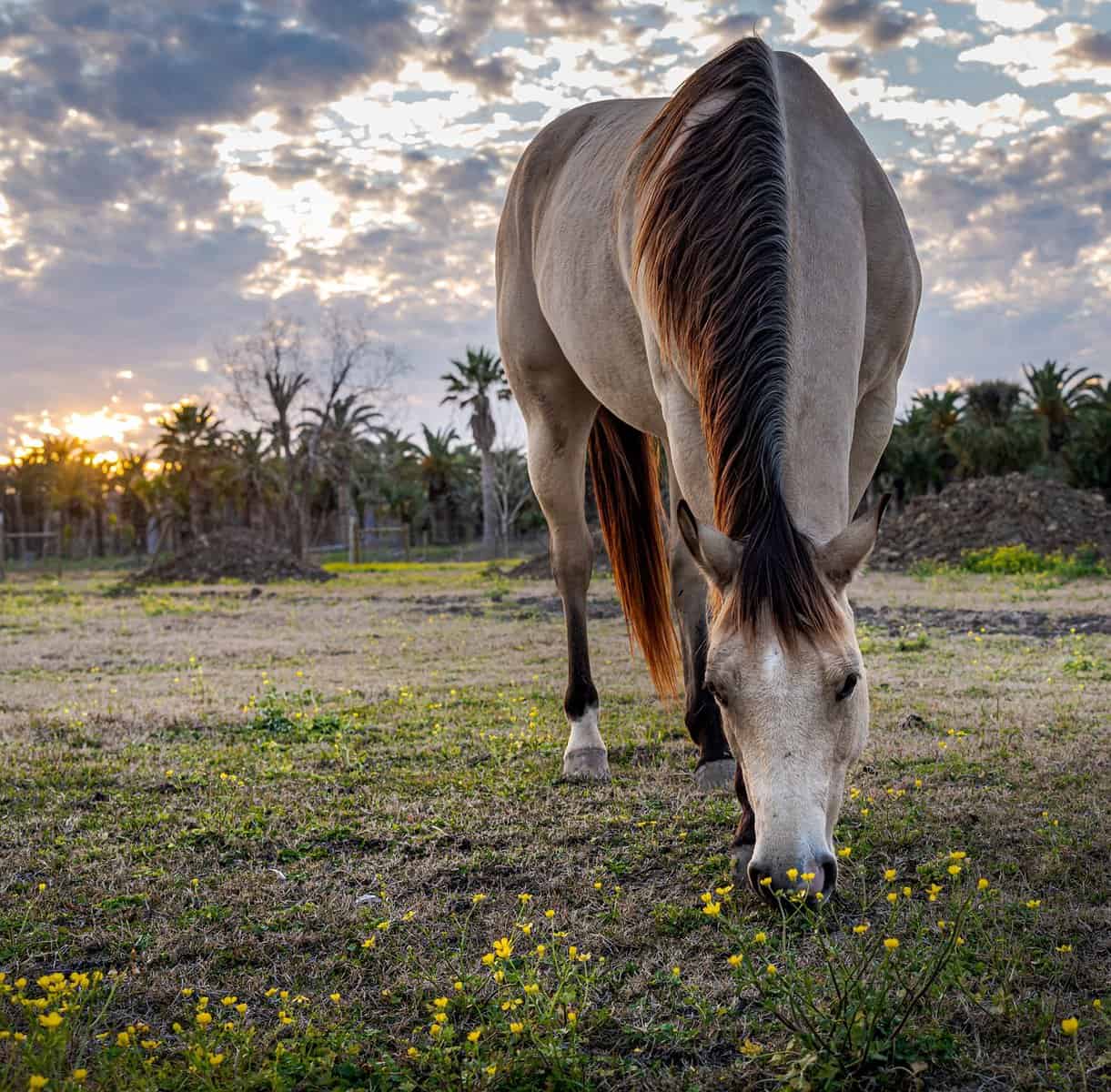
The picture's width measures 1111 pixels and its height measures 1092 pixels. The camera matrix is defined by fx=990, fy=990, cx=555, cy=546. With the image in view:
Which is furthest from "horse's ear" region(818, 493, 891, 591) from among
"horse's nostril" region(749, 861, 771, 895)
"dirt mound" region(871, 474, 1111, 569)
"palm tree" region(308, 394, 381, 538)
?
"palm tree" region(308, 394, 381, 538)

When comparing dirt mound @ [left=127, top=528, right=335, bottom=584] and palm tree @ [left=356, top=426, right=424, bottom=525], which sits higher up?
palm tree @ [left=356, top=426, right=424, bottom=525]

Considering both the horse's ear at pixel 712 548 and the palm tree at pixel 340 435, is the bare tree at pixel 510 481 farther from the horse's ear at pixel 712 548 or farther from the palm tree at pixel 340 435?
the horse's ear at pixel 712 548

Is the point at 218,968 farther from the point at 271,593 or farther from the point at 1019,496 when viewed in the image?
the point at 1019,496

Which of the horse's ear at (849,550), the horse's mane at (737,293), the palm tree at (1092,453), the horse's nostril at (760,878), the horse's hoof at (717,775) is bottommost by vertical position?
the horse's hoof at (717,775)

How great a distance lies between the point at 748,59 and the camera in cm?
324

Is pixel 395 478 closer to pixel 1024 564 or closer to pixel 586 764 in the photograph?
pixel 1024 564

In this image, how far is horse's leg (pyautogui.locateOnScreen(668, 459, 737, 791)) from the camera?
375 centimetres

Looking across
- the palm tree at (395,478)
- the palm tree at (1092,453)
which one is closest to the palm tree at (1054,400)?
the palm tree at (1092,453)

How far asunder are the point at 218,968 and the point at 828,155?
295 centimetres

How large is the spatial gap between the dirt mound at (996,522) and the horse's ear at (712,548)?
15199 millimetres

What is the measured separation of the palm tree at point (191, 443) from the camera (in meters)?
47.4

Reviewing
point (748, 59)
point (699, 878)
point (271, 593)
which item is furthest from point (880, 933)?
point (271, 593)

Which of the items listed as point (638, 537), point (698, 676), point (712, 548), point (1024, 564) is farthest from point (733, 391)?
point (1024, 564)

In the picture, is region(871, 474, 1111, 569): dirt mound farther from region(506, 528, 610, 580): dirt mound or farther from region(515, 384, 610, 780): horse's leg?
region(515, 384, 610, 780): horse's leg
